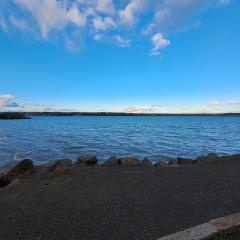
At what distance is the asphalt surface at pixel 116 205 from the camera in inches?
245

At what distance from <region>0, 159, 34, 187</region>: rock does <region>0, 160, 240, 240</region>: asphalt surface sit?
1.46 metres

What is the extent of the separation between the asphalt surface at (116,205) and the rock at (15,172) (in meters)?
1.46

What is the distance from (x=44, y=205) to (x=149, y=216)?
114 inches

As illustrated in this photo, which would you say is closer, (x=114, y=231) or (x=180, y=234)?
(x=180, y=234)

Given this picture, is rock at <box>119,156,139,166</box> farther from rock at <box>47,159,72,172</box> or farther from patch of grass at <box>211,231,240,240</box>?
patch of grass at <box>211,231,240,240</box>

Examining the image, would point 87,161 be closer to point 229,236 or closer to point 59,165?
point 59,165

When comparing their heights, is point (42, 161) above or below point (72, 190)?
below

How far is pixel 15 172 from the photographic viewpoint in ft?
43.2

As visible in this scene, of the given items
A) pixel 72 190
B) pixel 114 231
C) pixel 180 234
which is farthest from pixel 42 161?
pixel 180 234

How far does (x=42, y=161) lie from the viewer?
2191cm

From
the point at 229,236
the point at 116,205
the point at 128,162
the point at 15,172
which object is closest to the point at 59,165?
the point at 15,172

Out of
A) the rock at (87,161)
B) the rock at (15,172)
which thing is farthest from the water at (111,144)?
the rock at (15,172)

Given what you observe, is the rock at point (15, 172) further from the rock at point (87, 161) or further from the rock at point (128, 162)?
the rock at point (128, 162)

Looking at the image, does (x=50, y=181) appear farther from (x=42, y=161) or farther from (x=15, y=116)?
(x=15, y=116)
